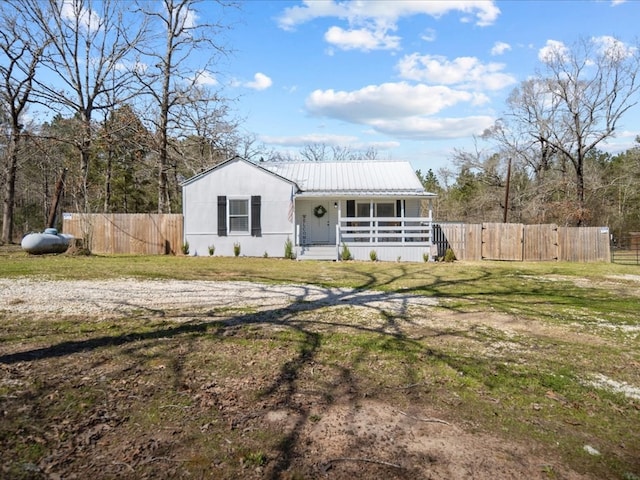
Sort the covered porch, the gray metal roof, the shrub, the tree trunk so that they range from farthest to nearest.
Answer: the tree trunk, the gray metal roof, the covered porch, the shrub

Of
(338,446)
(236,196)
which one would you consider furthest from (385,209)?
(338,446)

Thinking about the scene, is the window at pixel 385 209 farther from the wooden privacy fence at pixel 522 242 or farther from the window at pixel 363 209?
the wooden privacy fence at pixel 522 242

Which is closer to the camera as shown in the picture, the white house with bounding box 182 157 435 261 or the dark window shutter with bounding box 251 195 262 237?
the white house with bounding box 182 157 435 261

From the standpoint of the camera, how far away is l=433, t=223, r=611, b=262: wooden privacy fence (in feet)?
59.5

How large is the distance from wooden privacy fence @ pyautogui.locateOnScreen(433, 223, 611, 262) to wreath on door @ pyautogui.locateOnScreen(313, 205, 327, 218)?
4945mm

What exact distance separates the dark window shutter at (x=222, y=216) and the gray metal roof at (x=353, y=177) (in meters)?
3.37

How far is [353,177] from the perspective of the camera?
19.7 m

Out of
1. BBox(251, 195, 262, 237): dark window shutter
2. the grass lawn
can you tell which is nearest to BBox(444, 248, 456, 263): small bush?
BBox(251, 195, 262, 237): dark window shutter

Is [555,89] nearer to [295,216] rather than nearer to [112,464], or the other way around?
[295,216]

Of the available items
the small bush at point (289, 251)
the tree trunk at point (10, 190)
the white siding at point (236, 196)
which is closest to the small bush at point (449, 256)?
the small bush at point (289, 251)

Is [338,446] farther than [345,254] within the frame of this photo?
No

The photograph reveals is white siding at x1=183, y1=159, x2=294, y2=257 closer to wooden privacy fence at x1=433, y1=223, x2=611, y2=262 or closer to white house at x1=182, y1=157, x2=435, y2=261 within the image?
white house at x1=182, y1=157, x2=435, y2=261

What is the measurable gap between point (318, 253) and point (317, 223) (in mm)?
2333

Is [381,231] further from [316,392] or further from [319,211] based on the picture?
[316,392]
